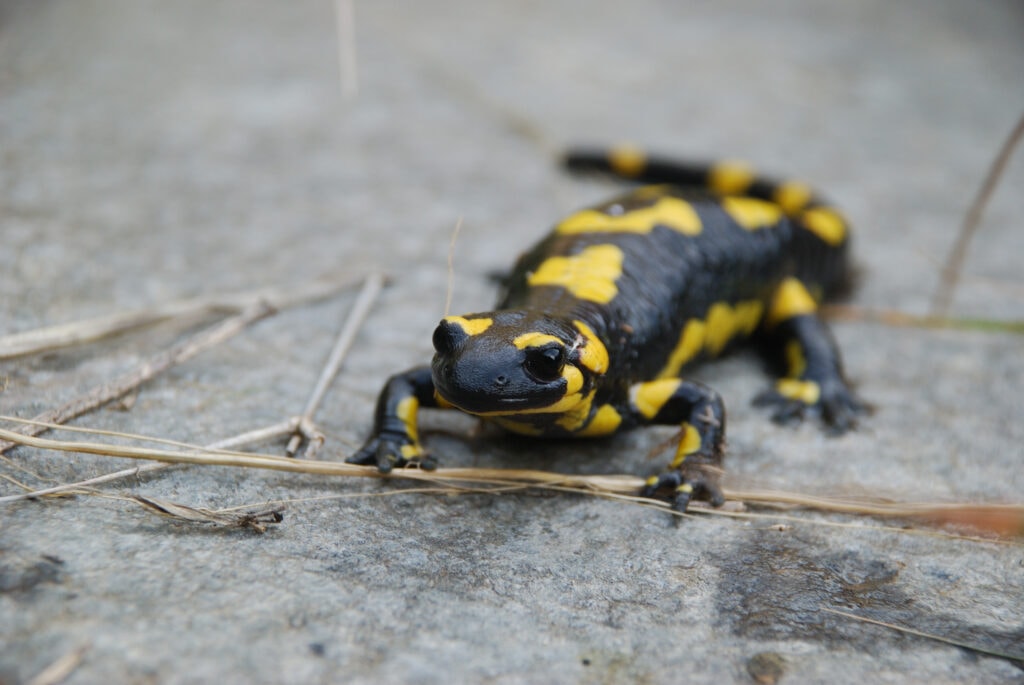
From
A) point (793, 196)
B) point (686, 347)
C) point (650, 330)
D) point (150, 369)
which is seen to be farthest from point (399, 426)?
point (793, 196)

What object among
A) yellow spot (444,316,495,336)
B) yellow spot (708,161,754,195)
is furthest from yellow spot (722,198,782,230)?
yellow spot (444,316,495,336)

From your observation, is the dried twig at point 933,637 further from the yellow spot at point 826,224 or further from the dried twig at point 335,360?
the yellow spot at point 826,224

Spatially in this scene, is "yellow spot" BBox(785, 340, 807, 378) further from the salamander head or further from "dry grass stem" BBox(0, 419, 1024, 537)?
the salamander head

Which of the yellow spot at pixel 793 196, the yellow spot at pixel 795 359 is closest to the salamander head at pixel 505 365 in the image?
the yellow spot at pixel 795 359

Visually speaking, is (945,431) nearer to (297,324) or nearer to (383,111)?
(297,324)

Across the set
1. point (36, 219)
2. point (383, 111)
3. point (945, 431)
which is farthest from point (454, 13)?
point (945, 431)

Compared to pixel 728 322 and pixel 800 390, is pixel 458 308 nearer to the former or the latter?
pixel 728 322
